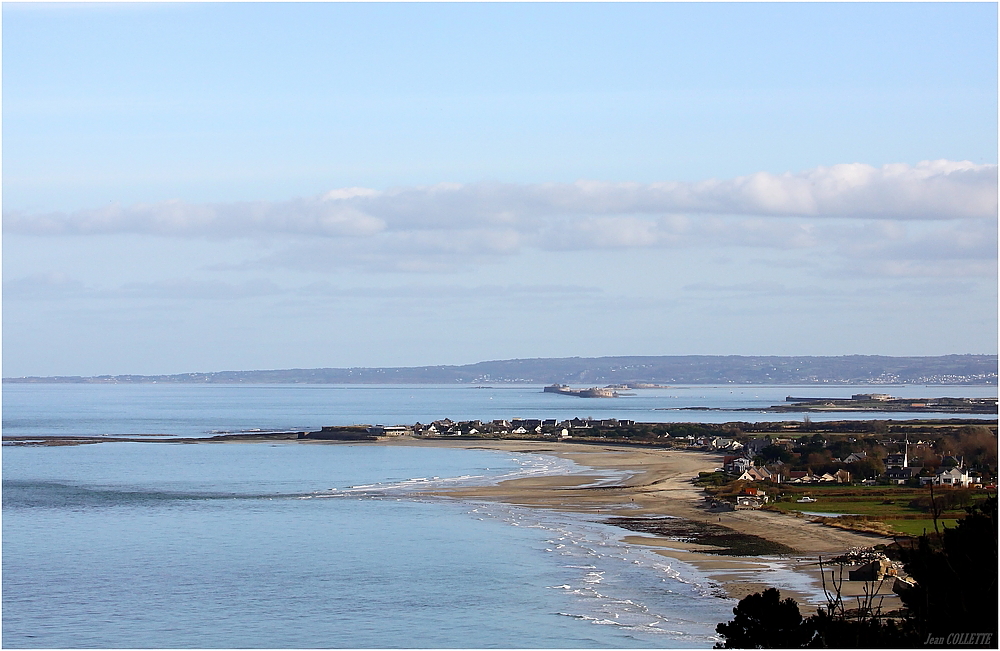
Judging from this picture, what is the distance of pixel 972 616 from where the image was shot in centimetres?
1423

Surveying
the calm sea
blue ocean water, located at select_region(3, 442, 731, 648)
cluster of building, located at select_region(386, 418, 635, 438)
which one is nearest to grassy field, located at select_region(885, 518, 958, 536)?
the calm sea

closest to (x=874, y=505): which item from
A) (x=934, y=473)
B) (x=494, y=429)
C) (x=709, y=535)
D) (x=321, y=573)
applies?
(x=709, y=535)

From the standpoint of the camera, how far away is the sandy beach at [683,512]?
29391 mm

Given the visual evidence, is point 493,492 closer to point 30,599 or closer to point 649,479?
point 649,479

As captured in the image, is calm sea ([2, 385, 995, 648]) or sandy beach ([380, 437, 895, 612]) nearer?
calm sea ([2, 385, 995, 648])

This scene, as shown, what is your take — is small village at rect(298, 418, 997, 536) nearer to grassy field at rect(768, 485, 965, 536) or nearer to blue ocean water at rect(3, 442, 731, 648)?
grassy field at rect(768, 485, 965, 536)

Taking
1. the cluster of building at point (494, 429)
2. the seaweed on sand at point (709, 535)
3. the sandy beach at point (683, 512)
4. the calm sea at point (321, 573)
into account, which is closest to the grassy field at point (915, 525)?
the sandy beach at point (683, 512)

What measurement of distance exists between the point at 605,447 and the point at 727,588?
66750 millimetres

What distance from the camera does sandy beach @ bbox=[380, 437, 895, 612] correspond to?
96.4 ft

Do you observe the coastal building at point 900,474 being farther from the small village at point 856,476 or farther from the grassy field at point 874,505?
the grassy field at point 874,505

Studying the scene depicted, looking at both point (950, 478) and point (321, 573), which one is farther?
point (950, 478)

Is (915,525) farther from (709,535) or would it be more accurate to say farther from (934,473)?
(934,473)

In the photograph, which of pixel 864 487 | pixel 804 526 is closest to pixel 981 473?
pixel 864 487

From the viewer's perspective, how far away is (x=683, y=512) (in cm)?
4588
